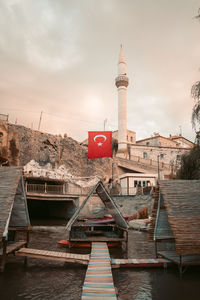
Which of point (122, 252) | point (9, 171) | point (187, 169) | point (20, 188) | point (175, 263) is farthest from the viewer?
point (187, 169)

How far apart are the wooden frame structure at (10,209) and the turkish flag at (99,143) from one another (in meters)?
29.4

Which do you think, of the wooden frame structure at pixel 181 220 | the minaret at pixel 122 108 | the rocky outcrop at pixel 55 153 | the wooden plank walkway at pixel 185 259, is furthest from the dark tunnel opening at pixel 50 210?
the wooden plank walkway at pixel 185 259

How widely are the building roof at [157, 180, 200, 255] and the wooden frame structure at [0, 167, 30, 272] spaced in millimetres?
6219

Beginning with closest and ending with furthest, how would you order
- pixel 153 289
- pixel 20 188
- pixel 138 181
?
pixel 153 289, pixel 20 188, pixel 138 181

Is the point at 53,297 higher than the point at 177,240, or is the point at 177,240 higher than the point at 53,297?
the point at 177,240

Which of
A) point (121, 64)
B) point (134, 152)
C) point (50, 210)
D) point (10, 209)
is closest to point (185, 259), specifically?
point (10, 209)

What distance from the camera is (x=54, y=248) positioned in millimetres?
14430

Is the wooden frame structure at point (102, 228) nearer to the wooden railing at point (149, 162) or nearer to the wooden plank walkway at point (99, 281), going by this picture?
the wooden plank walkway at point (99, 281)

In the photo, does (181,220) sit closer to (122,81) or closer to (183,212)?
(183,212)

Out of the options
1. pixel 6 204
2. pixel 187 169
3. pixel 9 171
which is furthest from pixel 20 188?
pixel 187 169

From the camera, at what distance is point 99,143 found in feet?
135

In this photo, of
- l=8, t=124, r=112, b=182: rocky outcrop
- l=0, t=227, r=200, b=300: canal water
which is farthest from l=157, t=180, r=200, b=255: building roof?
l=8, t=124, r=112, b=182: rocky outcrop

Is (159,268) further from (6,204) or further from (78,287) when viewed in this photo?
(6,204)

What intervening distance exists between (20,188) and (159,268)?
24.2ft
